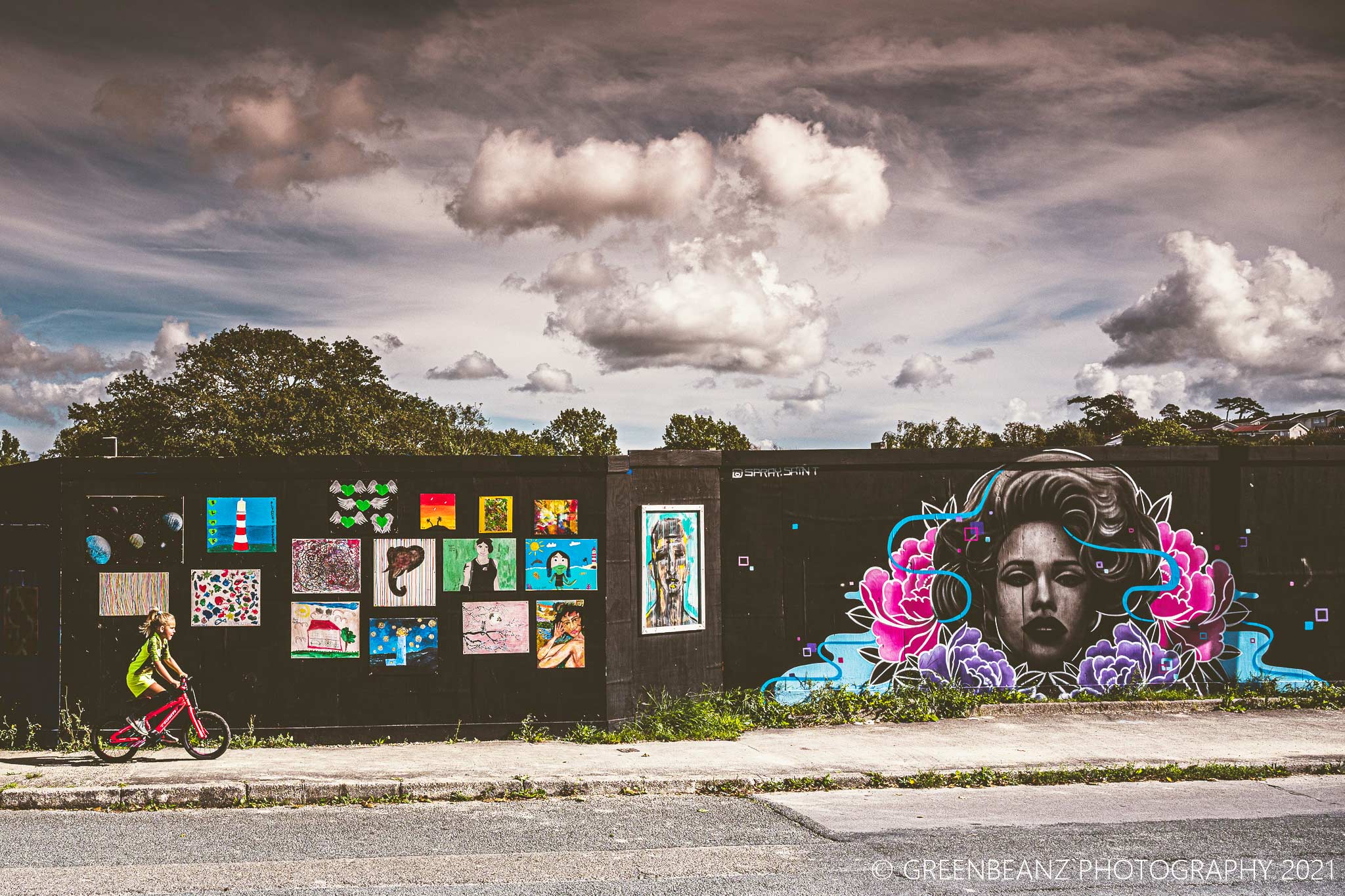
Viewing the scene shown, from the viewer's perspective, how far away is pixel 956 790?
832 centimetres

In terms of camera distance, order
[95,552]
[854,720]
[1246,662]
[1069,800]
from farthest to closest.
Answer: [1246,662] → [854,720] → [95,552] → [1069,800]

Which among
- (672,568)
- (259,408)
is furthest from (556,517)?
(259,408)

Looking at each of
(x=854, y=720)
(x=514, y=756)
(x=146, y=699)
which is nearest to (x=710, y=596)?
(x=854, y=720)

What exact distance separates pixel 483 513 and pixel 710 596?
2.67 meters

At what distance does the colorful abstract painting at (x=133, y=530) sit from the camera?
9.94m

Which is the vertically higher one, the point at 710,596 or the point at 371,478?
the point at 371,478

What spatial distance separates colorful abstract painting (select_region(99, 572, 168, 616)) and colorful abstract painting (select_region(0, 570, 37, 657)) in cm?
67

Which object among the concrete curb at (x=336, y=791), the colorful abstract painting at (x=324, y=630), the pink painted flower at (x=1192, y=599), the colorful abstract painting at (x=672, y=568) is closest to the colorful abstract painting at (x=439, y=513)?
the colorful abstract painting at (x=324, y=630)

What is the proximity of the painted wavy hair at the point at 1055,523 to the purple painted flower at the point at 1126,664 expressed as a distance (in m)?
0.36

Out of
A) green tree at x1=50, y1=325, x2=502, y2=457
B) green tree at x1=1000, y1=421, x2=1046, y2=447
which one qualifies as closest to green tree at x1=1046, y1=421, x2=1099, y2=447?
green tree at x1=1000, y1=421, x2=1046, y2=447

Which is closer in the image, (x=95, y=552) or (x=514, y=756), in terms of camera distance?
(x=514, y=756)

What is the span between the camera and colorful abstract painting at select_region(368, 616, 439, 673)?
397 inches

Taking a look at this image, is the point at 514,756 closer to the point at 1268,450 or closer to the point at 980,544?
the point at 980,544

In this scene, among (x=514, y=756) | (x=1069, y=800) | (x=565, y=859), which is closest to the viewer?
(x=565, y=859)
